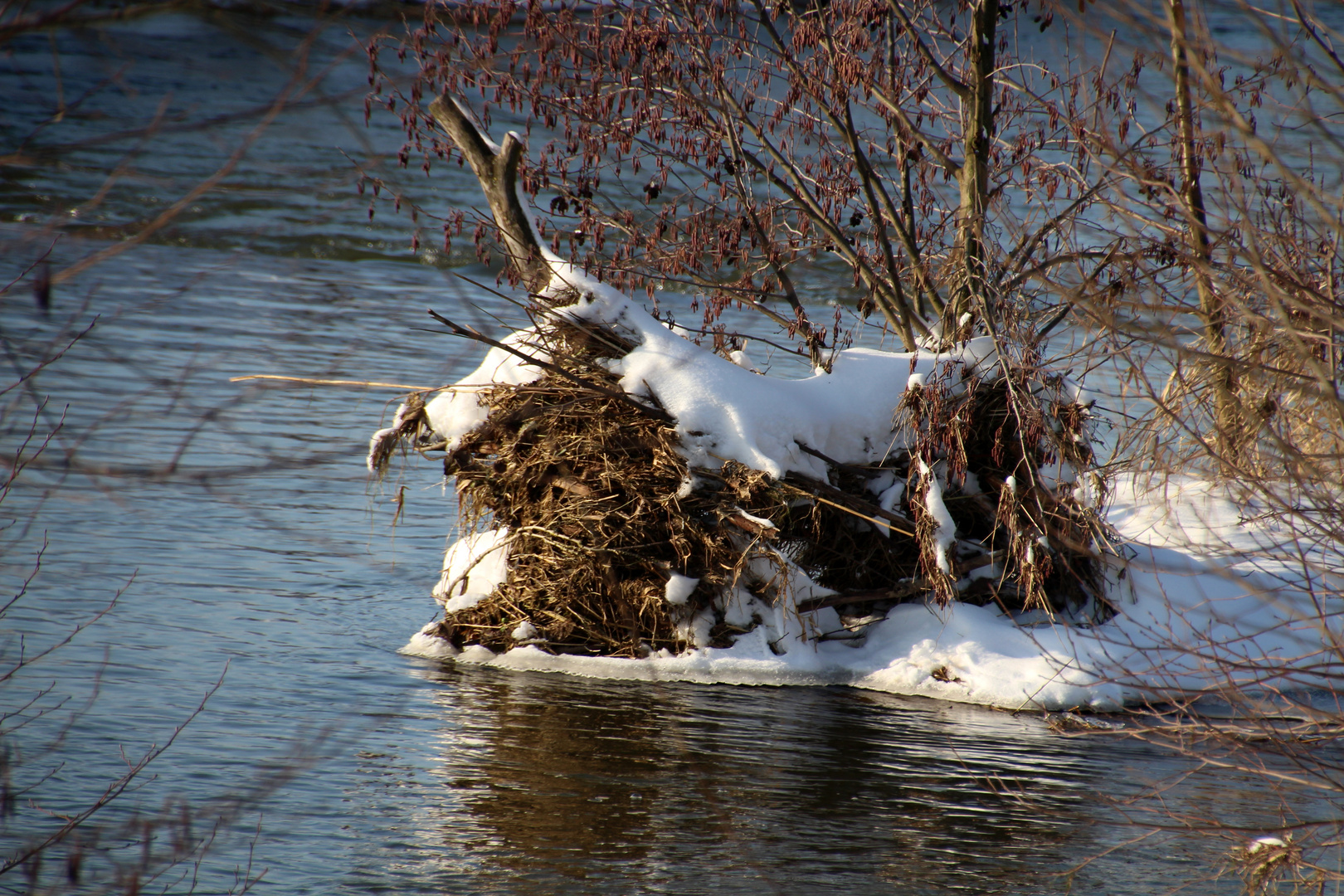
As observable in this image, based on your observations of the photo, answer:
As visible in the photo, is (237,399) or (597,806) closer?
(237,399)

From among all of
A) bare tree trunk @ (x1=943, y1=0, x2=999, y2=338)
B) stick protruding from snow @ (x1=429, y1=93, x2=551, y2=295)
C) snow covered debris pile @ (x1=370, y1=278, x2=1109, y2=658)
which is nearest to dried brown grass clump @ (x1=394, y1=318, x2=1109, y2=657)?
snow covered debris pile @ (x1=370, y1=278, x2=1109, y2=658)

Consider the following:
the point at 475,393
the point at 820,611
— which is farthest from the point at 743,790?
the point at 475,393

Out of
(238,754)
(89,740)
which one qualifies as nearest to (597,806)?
(238,754)

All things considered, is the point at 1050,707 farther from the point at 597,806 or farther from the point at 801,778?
the point at 597,806

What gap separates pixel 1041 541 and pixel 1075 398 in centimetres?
110

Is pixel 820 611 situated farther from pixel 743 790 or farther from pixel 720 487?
pixel 743 790

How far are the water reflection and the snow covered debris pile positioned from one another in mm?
545

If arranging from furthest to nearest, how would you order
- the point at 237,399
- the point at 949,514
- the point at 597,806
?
the point at 949,514 → the point at 597,806 → the point at 237,399

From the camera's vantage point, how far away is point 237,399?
110 inches

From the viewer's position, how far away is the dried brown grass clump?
782 centimetres

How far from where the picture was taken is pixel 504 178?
822 centimetres

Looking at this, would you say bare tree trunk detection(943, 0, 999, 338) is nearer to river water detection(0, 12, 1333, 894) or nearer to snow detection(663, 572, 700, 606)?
snow detection(663, 572, 700, 606)

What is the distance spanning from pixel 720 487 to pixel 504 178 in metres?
2.32

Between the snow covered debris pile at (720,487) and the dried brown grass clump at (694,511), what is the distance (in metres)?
0.01
